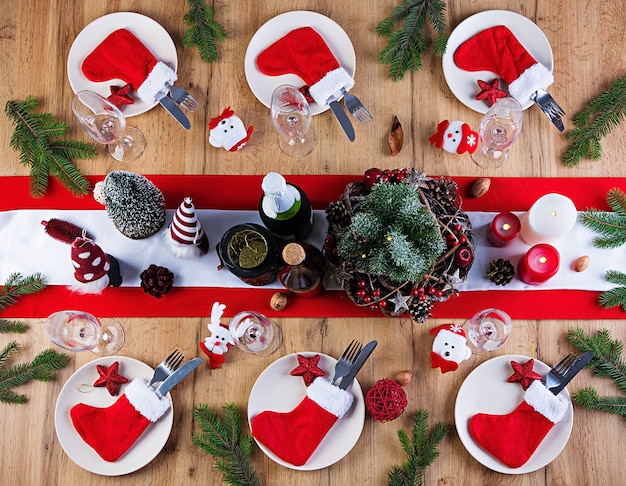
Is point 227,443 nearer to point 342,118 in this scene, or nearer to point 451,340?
point 451,340

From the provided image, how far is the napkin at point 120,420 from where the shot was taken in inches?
40.9

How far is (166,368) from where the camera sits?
108 centimetres

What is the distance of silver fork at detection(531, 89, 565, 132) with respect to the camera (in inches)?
44.6

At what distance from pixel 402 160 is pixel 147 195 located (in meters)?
0.59

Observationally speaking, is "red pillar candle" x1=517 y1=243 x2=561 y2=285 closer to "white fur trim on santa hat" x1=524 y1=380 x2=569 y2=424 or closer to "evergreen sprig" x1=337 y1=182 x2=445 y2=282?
"white fur trim on santa hat" x1=524 y1=380 x2=569 y2=424

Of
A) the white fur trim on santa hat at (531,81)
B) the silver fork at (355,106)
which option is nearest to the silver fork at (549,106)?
the white fur trim on santa hat at (531,81)

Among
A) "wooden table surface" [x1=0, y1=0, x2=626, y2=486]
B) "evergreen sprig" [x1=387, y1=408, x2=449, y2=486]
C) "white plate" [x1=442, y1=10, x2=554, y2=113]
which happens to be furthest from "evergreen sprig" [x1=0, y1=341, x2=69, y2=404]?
"white plate" [x1=442, y1=10, x2=554, y2=113]

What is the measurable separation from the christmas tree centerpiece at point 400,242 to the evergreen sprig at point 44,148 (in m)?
0.63

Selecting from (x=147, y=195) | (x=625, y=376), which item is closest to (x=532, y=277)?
(x=625, y=376)

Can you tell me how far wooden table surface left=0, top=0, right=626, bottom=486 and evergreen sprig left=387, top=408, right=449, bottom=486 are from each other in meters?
0.02

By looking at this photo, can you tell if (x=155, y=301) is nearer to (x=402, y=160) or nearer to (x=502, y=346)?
(x=402, y=160)

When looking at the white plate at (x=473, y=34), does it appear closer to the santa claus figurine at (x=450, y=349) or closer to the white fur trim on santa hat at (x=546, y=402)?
the santa claus figurine at (x=450, y=349)

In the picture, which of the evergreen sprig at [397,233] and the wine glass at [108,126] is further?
the wine glass at [108,126]

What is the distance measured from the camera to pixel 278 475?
107cm
